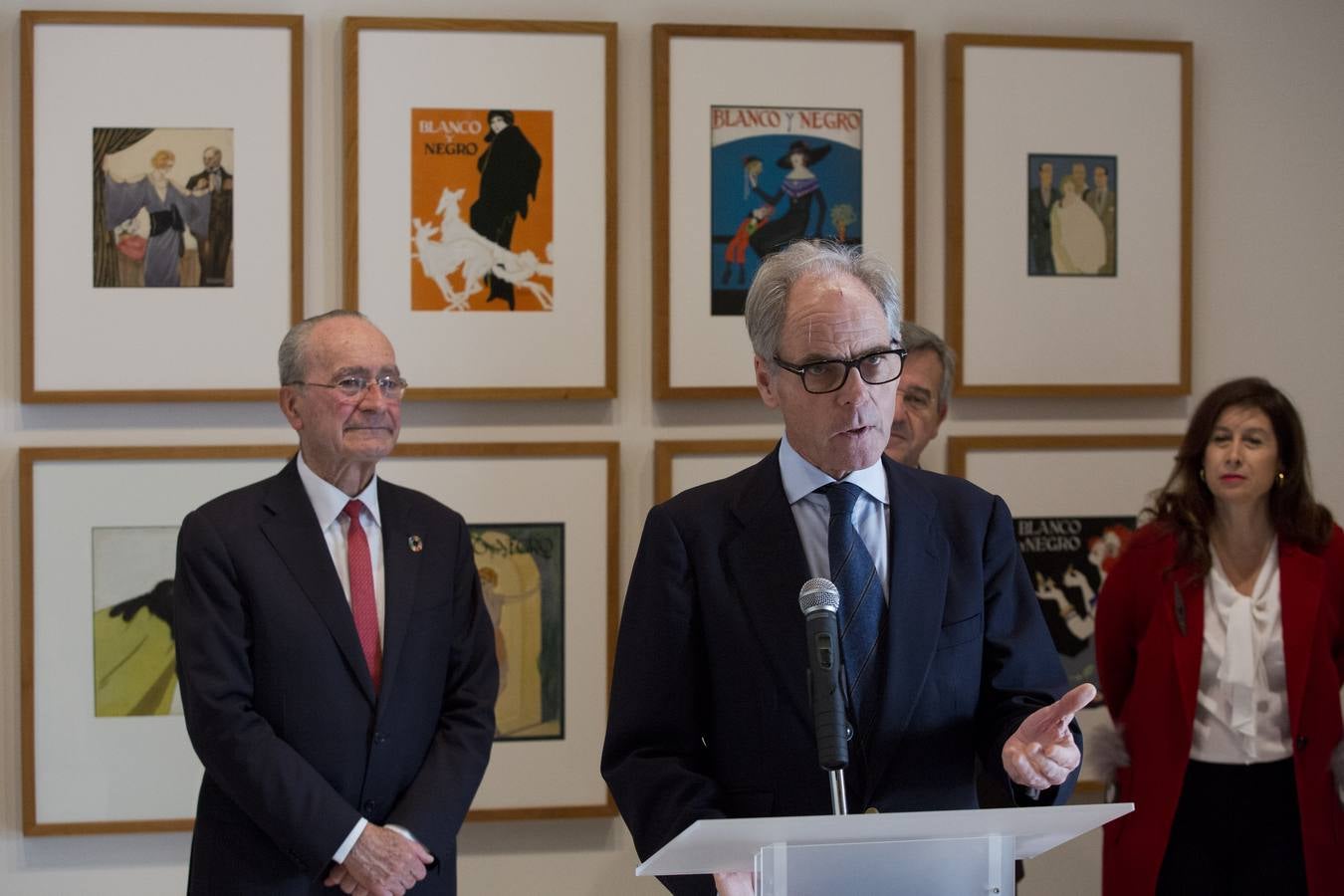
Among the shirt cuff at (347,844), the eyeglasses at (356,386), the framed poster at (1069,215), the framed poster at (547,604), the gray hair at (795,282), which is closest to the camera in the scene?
the gray hair at (795,282)

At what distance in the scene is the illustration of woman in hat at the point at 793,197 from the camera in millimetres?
3688

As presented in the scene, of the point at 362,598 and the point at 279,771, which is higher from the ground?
the point at 362,598

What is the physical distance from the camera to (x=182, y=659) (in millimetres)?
2734

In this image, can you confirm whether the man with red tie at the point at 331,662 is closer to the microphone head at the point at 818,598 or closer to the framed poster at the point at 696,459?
the framed poster at the point at 696,459

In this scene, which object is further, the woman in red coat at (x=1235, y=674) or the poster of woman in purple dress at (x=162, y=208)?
the poster of woman in purple dress at (x=162, y=208)

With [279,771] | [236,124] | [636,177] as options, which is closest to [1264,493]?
[636,177]

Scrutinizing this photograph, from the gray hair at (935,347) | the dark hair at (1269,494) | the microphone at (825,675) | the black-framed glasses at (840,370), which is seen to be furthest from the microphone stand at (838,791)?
the dark hair at (1269,494)

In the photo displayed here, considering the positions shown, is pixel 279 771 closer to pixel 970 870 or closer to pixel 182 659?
pixel 182 659

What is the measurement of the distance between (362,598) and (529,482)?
90 centimetres

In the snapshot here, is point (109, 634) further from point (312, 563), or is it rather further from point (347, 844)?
point (347, 844)

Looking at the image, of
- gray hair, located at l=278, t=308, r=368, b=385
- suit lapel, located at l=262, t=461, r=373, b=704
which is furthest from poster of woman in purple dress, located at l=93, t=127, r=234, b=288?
suit lapel, located at l=262, t=461, r=373, b=704

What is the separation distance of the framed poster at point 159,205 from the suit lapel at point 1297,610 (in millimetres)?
2531

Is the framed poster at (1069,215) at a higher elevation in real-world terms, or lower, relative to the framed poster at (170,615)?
higher

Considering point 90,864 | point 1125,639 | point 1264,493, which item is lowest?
point 90,864
